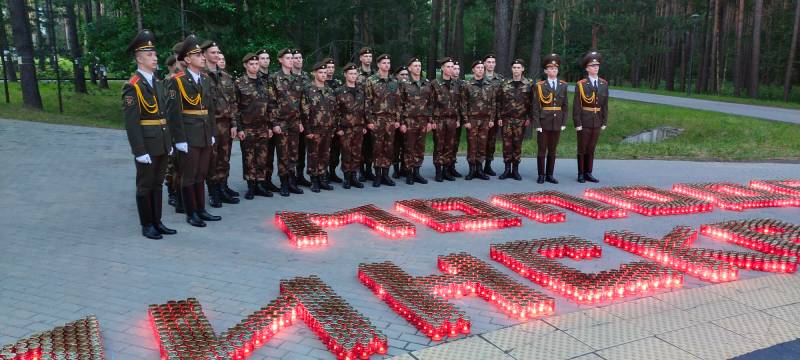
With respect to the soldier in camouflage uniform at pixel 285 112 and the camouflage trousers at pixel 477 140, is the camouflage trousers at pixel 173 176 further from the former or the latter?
the camouflage trousers at pixel 477 140

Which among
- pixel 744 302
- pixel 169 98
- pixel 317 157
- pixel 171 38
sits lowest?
pixel 744 302

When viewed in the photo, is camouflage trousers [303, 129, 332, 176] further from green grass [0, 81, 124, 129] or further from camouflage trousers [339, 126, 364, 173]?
green grass [0, 81, 124, 129]

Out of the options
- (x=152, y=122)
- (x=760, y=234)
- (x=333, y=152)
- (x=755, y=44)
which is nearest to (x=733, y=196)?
(x=760, y=234)

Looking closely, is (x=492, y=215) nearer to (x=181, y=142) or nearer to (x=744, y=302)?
(x=744, y=302)

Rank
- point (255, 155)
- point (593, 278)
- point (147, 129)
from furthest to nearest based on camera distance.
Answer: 1. point (255, 155)
2. point (147, 129)
3. point (593, 278)

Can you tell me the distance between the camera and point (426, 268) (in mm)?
6348

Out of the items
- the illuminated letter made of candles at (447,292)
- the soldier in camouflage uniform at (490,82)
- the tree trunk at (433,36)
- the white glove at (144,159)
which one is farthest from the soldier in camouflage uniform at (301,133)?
the tree trunk at (433,36)

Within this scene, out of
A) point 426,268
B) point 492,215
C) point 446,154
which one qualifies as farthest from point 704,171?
point 426,268

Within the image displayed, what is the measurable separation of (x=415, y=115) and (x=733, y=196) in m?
5.48

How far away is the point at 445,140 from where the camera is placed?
11.3 metres

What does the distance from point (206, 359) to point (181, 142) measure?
4261 millimetres

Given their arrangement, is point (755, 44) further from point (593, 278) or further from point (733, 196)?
point (593, 278)

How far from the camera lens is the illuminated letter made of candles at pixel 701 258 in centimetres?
614

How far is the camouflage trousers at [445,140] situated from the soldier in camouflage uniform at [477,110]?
0.28m
